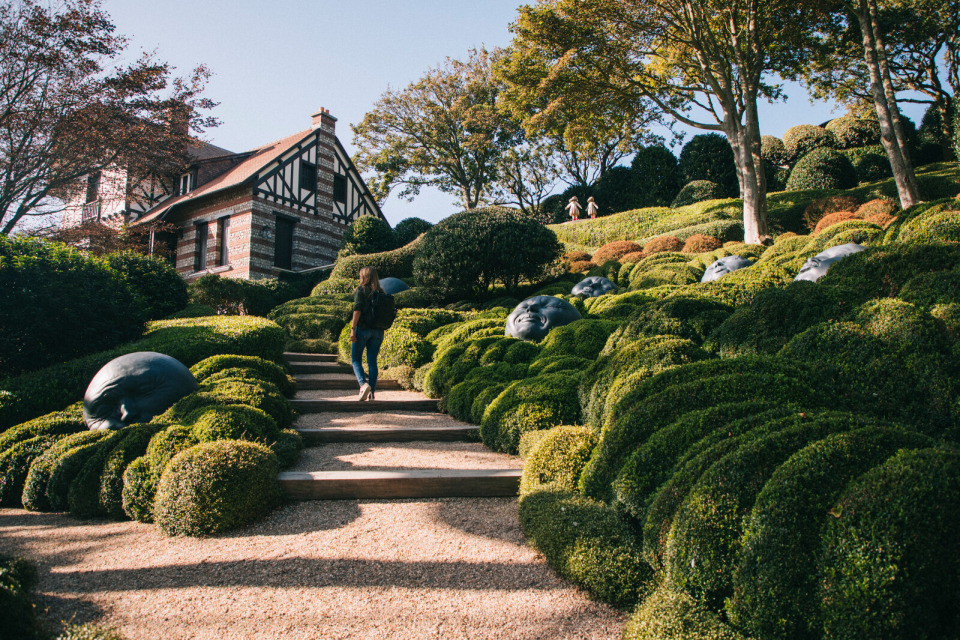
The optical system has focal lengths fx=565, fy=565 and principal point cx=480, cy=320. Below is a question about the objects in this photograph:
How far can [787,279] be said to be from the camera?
6.92 m

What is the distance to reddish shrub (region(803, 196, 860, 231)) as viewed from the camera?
15297mm

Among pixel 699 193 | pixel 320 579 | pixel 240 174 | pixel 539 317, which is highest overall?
pixel 240 174

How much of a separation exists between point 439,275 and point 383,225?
1005 cm

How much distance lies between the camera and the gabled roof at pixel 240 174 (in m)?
22.5

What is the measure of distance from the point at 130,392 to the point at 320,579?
395 cm

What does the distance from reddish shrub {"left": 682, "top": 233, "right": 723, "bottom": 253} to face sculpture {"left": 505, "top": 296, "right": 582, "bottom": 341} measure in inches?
270

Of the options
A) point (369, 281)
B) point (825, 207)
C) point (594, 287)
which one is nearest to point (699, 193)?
point (825, 207)

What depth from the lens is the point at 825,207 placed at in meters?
15.5

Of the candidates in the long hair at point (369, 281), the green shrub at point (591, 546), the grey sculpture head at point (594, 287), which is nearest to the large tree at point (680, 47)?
the grey sculpture head at point (594, 287)

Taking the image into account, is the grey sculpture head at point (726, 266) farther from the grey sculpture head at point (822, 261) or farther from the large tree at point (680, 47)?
the large tree at point (680, 47)

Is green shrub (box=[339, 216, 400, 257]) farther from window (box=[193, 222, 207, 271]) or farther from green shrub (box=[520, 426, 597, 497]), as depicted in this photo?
green shrub (box=[520, 426, 597, 497])

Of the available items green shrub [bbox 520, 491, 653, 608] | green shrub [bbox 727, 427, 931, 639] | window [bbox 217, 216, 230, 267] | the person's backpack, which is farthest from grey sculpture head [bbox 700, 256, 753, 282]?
window [bbox 217, 216, 230, 267]

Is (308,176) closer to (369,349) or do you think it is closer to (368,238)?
(368,238)

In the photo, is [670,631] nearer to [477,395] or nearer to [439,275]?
[477,395]
